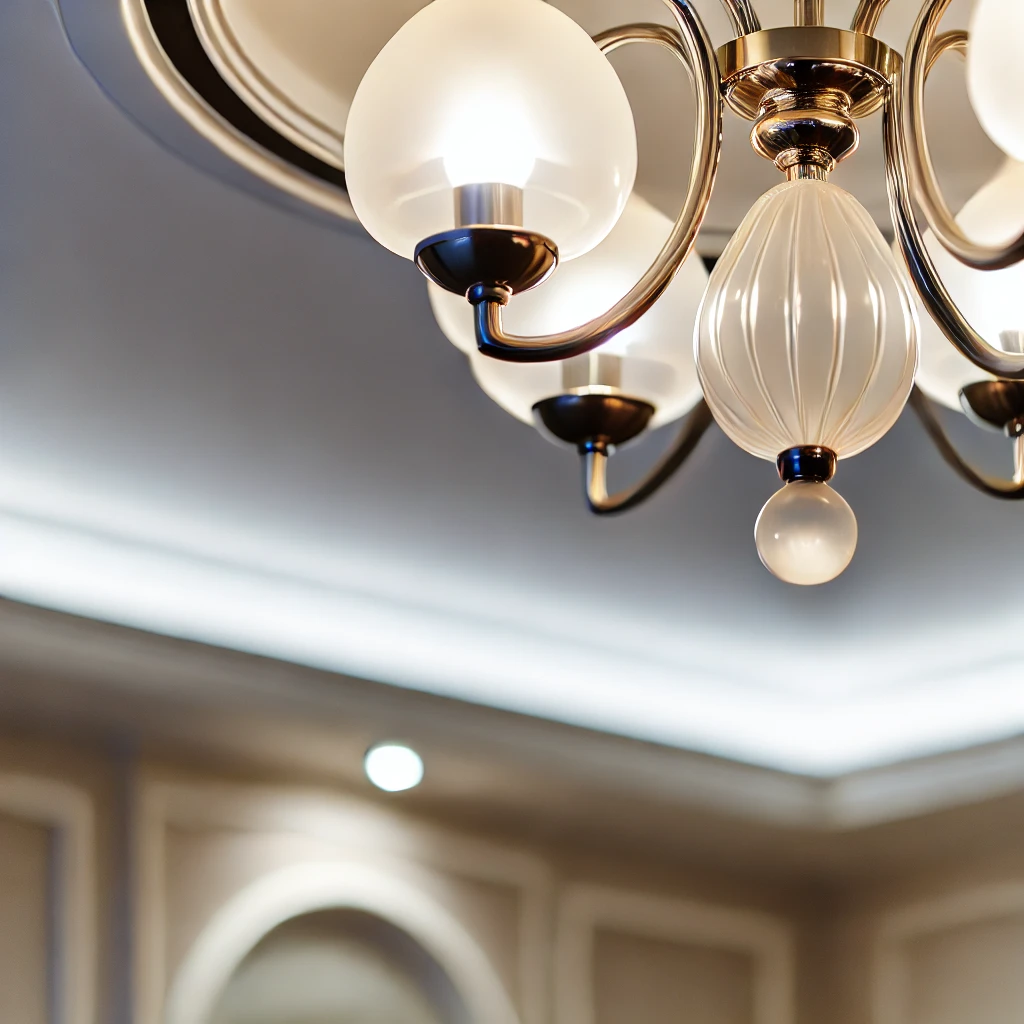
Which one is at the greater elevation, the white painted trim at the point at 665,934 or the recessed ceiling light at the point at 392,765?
the recessed ceiling light at the point at 392,765

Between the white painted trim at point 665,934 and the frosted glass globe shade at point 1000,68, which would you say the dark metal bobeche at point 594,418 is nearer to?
the frosted glass globe shade at point 1000,68

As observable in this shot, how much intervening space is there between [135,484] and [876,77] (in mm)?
1737

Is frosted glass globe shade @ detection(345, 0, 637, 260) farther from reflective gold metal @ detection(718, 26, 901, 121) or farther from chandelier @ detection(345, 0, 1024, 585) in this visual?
reflective gold metal @ detection(718, 26, 901, 121)

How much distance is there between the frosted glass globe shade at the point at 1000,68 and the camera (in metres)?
0.88

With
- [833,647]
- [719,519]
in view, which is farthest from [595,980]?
[719,519]

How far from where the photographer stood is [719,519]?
109 inches

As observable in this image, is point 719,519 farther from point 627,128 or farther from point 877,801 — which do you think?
point 627,128

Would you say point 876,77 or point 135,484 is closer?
point 876,77

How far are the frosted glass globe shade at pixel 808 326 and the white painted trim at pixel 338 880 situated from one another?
193 cm

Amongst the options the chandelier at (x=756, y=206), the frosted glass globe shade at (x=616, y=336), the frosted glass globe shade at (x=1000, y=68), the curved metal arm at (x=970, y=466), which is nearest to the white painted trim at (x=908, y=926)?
the curved metal arm at (x=970, y=466)

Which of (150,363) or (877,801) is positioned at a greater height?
(150,363)

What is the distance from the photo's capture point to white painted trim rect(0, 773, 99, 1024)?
254 centimetres

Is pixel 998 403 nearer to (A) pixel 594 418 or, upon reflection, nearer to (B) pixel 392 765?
(A) pixel 594 418

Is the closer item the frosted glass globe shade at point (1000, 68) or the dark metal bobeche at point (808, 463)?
the frosted glass globe shade at point (1000, 68)
